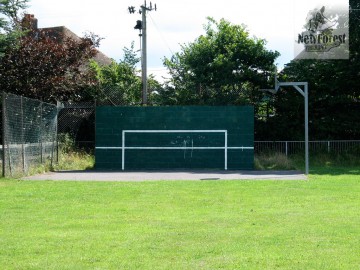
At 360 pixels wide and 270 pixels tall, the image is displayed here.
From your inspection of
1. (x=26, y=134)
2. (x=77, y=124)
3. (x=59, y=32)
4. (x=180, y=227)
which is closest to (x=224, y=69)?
(x=77, y=124)

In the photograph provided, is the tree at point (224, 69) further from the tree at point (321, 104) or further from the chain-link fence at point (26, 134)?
the chain-link fence at point (26, 134)

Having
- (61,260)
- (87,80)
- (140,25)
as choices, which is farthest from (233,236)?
(140,25)

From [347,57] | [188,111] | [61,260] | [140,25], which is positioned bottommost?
[61,260]

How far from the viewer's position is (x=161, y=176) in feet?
68.6

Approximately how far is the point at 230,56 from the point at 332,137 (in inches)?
241

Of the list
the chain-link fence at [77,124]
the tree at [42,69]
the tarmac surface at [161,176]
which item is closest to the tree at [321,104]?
the tarmac surface at [161,176]

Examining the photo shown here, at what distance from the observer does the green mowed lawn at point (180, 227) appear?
707 cm

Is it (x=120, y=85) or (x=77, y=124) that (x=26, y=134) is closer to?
(x=77, y=124)

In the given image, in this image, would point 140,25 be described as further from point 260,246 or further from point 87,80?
point 260,246

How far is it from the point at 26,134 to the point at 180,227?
12.5 metres

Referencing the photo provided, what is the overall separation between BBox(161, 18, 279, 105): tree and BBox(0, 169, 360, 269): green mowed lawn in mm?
13681

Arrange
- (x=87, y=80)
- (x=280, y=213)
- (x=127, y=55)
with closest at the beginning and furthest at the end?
(x=280, y=213)
(x=87, y=80)
(x=127, y=55)

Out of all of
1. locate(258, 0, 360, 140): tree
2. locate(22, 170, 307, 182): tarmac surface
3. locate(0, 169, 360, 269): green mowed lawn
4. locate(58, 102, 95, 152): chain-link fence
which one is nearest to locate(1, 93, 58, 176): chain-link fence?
locate(22, 170, 307, 182): tarmac surface

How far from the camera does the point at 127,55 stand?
3919cm
